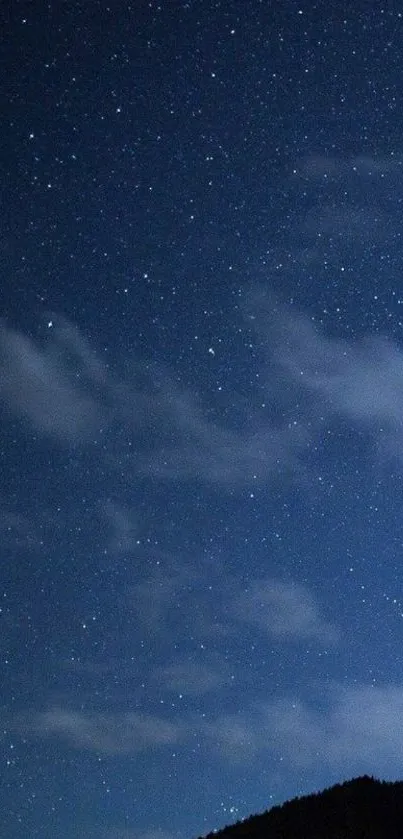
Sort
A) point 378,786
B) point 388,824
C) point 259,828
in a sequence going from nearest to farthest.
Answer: point 388,824, point 378,786, point 259,828

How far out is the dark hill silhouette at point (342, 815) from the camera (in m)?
15.5

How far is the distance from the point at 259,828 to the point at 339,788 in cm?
213

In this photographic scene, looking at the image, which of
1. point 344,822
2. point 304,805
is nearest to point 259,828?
point 304,805

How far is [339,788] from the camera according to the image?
671 inches

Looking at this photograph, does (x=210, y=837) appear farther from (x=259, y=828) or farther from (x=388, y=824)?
(x=388, y=824)

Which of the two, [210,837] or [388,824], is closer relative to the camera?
[388,824]

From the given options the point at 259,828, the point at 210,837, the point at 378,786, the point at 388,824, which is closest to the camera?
the point at 388,824

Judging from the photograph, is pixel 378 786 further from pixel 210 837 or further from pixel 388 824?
pixel 210 837

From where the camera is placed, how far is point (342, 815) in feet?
53.0

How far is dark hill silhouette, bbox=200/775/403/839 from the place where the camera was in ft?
50.7

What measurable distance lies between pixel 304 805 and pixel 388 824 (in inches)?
95.6

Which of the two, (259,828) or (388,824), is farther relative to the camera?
(259,828)

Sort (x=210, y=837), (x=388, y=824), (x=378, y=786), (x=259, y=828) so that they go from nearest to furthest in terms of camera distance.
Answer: (x=388, y=824)
(x=378, y=786)
(x=259, y=828)
(x=210, y=837)

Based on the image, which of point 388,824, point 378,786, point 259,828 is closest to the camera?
point 388,824
